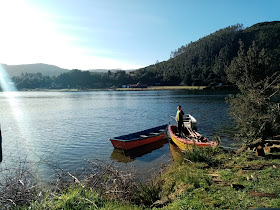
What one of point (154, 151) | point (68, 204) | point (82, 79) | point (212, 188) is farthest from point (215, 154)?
point (82, 79)

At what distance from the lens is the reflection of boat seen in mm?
15989

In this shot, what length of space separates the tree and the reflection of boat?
7543 millimetres

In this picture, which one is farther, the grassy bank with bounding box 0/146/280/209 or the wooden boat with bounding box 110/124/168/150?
the wooden boat with bounding box 110/124/168/150

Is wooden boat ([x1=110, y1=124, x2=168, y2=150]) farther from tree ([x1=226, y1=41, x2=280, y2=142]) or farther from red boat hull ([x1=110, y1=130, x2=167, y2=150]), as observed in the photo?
tree ([x1=226, y1=41, x2=280, y2=142])

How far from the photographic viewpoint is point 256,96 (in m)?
12.3

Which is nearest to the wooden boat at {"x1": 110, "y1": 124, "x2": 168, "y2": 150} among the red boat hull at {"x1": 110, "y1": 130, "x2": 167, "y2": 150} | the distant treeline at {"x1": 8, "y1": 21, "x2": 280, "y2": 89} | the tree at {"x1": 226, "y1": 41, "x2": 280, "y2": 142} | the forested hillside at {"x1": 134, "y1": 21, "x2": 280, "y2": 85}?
the red boat hull at {"x1": 110, "y1": 130, "x2": 167, "y2": 150}

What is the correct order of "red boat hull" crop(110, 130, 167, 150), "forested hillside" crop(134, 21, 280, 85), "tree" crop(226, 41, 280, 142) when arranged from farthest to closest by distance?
"forested hillside" crop(134, 21, 280, 85) → "red boat hull" crop(110, 130, 167, 150) → "tree" crop(226, 41, 280, 142)

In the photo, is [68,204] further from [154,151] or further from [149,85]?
[149,85]

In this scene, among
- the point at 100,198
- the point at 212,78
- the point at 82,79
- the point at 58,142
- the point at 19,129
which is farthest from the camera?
the point at 82,79

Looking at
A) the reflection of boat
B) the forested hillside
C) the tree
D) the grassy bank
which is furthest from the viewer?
the forested hillside

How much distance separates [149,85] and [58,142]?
15146 cm

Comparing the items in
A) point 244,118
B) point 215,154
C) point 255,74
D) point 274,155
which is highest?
point 255,74

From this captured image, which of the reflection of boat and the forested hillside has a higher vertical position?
the forested hillside

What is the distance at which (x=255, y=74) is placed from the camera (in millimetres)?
13195
